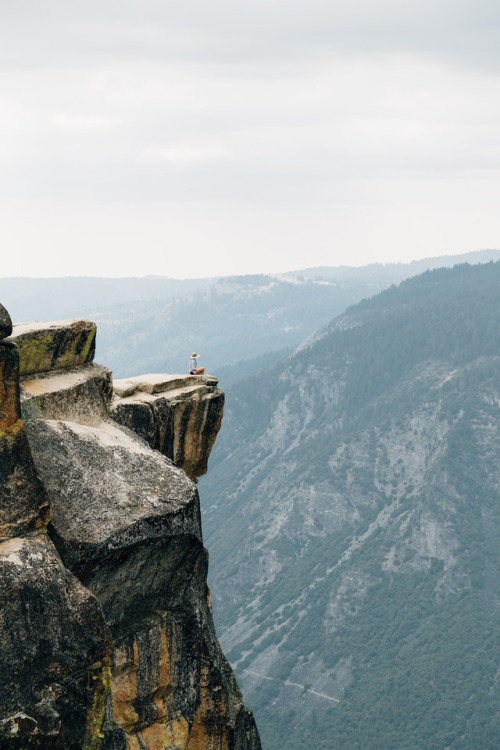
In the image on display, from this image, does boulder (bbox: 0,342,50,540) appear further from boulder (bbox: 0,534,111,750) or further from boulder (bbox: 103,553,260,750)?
boulder (bbox: 103,553,260,750)

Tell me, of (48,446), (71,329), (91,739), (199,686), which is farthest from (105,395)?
(91,739)

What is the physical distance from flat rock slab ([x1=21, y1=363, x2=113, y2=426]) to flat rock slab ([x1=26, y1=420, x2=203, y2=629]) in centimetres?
94

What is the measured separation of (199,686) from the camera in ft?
99.0

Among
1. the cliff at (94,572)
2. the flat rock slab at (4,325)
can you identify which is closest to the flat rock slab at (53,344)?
the cliff at (94,572)

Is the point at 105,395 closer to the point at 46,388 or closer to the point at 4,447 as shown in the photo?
the point at 46,388

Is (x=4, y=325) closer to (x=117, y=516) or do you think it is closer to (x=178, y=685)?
(x=117, y=516)

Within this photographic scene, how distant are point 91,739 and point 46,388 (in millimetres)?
11141

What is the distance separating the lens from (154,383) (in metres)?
38.7

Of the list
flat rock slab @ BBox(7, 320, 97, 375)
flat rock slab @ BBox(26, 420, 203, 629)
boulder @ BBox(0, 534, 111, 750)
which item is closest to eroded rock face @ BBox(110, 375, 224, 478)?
flat rock slab @ BBox(7, 320, 97, 375)

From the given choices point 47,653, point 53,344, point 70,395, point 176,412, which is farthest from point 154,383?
point 47,653

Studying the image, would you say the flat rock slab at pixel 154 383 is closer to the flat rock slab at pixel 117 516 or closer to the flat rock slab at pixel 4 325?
the flat rock slab at pixel 117 516

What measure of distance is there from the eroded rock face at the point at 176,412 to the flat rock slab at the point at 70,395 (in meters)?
2.51

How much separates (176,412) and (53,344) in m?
8.42

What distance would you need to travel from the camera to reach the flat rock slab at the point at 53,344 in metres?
29.3
